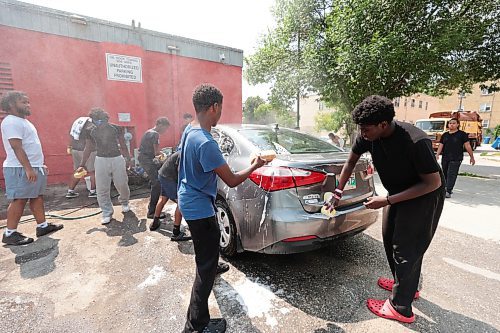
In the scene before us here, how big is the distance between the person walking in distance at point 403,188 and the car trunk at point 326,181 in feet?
1.35

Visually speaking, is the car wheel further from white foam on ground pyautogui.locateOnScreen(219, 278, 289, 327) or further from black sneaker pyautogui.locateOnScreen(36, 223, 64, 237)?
black sneaker pyautogui.locateOnScreen(36, 223, 64, 237)

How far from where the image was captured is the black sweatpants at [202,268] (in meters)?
1.90

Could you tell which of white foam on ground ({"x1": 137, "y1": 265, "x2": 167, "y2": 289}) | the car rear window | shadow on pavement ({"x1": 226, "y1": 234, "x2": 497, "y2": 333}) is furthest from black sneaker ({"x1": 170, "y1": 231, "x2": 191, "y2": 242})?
the car rear window

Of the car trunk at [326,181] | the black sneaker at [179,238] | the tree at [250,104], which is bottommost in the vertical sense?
the black sneaker at [179,238]

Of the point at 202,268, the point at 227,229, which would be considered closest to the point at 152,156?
the point at 227,229

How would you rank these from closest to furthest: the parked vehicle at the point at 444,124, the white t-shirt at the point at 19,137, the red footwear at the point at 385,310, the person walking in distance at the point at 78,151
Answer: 1. the red footwear at the point at 385,310
2. the white t-shirt at the point at 19,137
3. the person walking in distance at the point at 78,151
4. the parked vehicle at the point at 444,124

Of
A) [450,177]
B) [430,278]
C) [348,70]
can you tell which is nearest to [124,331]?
[430,278]

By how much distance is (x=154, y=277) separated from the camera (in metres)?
2.76

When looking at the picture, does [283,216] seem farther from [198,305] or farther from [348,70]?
[348,70]

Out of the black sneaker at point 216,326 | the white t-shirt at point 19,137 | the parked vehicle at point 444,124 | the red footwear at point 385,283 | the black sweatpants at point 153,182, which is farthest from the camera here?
the parked vehicle at point 444,124

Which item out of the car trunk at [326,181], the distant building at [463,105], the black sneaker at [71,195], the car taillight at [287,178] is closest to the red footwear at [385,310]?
the car trunk at [326,181]

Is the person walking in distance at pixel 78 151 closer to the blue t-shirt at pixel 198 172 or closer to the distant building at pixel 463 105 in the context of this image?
the blue t-shirt at pixel 198 172

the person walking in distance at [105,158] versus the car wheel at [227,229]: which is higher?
the person walking in distance at [105,158]

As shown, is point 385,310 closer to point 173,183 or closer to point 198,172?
point 198,172
